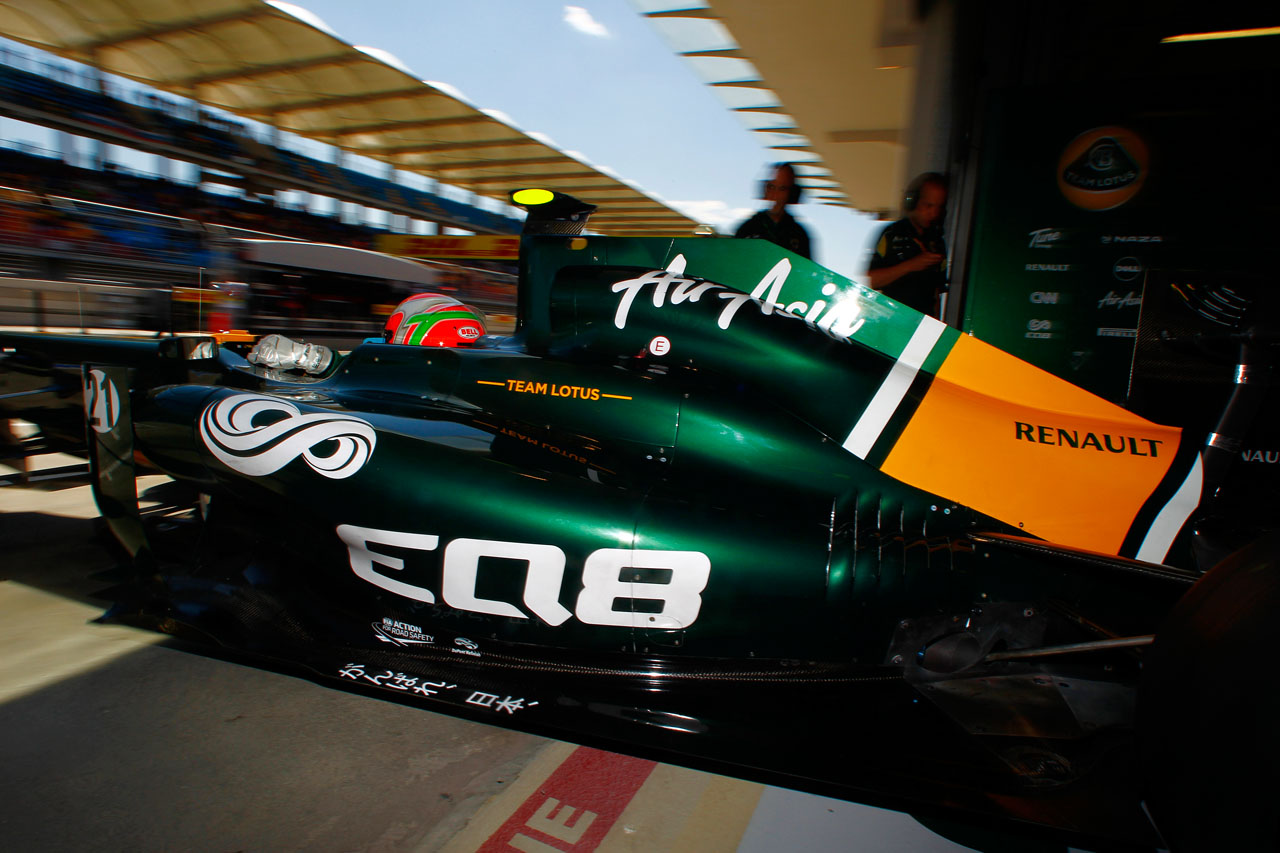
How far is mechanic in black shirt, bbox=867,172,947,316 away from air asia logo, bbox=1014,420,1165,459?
4.16ft

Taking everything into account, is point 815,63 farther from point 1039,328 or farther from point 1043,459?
point 1043,459

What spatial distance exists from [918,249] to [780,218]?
0.69m

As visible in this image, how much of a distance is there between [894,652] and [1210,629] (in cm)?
62

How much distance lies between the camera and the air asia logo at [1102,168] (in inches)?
130

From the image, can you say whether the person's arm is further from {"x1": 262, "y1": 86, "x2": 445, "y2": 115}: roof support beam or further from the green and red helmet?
{"x1": 262, "y1": 86, "x2": 445, "y2": 115}: roof support beam

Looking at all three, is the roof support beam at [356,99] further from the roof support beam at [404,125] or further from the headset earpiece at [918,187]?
the headset earpiece at [918,187]

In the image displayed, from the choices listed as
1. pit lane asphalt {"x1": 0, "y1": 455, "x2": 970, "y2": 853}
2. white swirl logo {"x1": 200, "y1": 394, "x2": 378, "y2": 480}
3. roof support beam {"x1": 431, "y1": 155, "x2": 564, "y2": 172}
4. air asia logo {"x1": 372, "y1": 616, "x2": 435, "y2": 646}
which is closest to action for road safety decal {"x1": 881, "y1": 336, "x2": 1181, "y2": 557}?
pit lane asphalt {"x1": 0, "y1": 455, "x2": 970, "y2": 853}

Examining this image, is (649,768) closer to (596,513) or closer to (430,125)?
(596,513)

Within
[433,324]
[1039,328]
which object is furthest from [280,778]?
[1039,328]

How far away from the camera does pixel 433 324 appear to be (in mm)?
3232

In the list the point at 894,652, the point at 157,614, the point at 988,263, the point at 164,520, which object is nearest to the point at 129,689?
the point at 157,614

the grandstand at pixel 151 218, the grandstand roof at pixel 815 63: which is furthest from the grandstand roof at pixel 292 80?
the grandstand roof at pixel 815 63

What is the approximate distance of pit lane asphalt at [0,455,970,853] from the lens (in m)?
1.49

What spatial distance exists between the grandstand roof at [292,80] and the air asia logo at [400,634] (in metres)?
13.1
